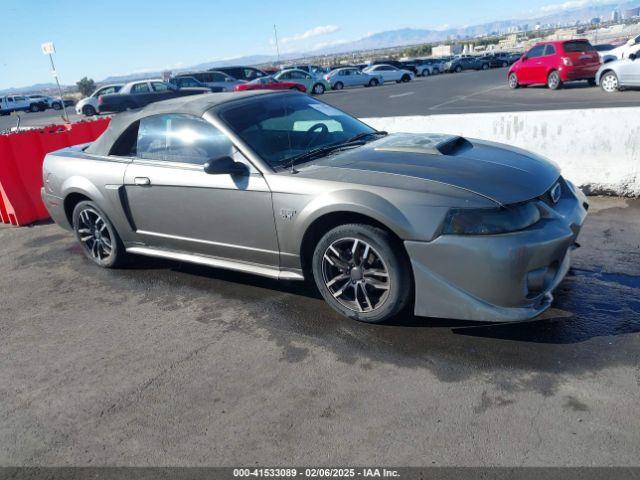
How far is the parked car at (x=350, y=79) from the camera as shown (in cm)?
3453

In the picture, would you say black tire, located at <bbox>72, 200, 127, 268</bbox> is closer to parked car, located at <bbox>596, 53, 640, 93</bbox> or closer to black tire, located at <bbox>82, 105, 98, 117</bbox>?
parked car, located at <bbox>596, 53, 640, 93</bbox>

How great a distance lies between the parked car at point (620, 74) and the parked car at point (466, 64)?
3106 centimetres

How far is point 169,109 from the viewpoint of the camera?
451 centimetres

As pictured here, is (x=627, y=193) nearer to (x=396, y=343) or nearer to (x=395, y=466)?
(x=396, y=343)

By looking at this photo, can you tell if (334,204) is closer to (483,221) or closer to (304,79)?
(483,221)

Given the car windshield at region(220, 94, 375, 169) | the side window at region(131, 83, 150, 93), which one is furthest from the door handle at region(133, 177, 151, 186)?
the side window at region(131, 83, 150, 93)

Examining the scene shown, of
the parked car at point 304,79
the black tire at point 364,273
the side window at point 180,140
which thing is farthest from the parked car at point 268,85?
the black tire at point 364,273

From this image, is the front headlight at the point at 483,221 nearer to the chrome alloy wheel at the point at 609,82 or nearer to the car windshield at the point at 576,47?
the chrome alloy wheel at the point at 609,82

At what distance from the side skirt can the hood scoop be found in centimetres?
117

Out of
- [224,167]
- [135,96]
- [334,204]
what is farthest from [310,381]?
[135,96]

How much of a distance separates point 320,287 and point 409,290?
2.21 feet

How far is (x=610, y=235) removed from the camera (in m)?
4.94

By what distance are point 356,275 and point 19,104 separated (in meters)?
49.6

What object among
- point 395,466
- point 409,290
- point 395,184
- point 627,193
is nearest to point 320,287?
point 409,290
